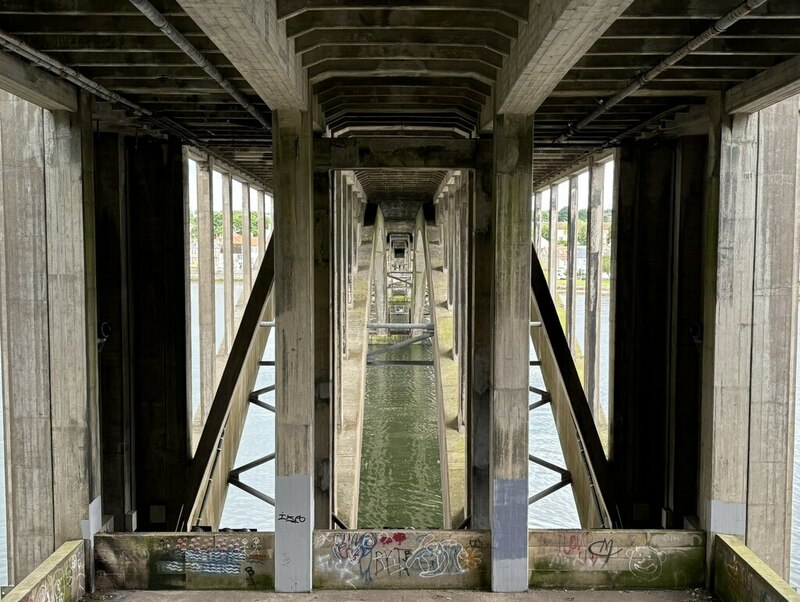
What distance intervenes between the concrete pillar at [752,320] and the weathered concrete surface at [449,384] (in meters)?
6.01

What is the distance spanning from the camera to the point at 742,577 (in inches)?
380

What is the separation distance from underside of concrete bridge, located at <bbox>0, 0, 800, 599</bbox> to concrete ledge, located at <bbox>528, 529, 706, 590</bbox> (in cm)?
5

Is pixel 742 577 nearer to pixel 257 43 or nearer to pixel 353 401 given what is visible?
pixel 257 43

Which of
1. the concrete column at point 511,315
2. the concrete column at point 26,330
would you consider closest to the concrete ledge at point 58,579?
the concrete column at point 26,330

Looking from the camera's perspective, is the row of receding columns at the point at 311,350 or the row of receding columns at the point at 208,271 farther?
the row of receding columns at the point at 208,271

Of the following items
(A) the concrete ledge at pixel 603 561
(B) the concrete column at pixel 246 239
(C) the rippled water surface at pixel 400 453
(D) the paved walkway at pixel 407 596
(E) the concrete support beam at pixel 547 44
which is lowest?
(C) the rippled water surface at pixel 400 453

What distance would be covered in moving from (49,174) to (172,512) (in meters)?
7.51

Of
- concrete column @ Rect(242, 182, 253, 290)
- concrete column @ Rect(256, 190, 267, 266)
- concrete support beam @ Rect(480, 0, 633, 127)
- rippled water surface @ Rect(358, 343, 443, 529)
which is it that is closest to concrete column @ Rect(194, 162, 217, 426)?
concrete column @ Rect(242, 182, 253, 290)

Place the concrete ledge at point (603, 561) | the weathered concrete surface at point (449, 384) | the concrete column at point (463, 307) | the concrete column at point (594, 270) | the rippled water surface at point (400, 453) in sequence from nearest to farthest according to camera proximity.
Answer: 1. the concrete ledge at point (603, 561)
2. the weathered concrete surface at point (449, 384)
3. the concrete column at point (594, 270)
4. the concrete column at point (463, 307)
5. the rippled water surface at point (400, 453)

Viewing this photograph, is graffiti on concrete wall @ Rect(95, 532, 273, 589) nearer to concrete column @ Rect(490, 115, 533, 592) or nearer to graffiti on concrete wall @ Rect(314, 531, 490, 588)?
graffiti on concrete wall @ Rect(314, 531, 490, 588)

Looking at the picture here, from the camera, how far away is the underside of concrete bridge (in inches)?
329

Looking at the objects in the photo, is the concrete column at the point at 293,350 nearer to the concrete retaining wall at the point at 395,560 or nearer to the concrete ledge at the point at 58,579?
the concrete retaining wall at the point at 395,560

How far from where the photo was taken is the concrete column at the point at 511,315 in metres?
10.3

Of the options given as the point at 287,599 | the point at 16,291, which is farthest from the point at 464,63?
the point at 287,599
